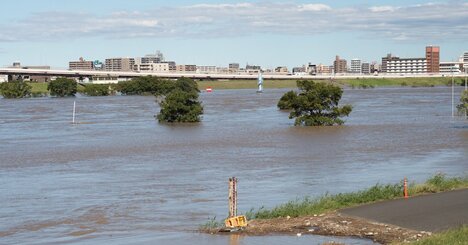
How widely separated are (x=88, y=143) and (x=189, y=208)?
80.6ft

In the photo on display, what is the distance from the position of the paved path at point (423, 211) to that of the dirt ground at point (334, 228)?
360 mm

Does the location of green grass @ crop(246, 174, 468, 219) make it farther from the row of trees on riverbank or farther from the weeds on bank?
the row of trees on riverbank

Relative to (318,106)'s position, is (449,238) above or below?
above

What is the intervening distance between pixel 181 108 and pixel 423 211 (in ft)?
141

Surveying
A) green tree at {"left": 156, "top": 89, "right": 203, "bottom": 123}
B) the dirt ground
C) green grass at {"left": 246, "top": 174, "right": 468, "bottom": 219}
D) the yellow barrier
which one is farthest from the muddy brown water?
green grass at {"left": 246, "top": 174, "right": 468, "bottom": 219}

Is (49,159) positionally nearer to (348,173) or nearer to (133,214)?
(348,173)

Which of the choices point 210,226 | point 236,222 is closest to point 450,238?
point 236,222

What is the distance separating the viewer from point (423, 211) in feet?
57.9

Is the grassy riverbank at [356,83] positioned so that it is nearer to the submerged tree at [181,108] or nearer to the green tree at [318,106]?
the submerged tree at [181,108]

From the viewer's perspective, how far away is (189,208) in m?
21.8

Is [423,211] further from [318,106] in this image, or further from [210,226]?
[318,106]

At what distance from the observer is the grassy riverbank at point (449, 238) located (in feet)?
43.1

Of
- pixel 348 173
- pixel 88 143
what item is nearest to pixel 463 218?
pixel 348 173

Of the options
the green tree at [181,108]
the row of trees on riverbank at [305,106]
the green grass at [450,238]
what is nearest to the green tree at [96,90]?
the row of trees on riverbank at [305,106]
